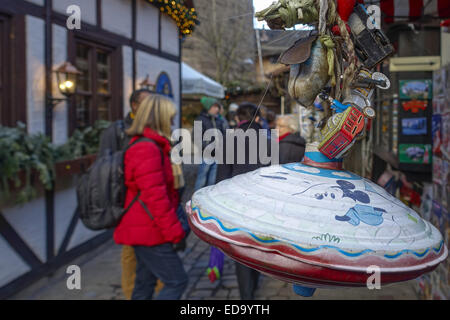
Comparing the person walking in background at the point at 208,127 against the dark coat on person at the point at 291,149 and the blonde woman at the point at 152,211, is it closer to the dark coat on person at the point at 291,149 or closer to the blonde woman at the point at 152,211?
the dark coat on person at the point at 291,149

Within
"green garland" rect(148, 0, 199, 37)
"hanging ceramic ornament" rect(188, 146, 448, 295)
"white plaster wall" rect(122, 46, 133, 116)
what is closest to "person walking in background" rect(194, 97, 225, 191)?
"white plaster wall" rect(122, 46, 133, 116)

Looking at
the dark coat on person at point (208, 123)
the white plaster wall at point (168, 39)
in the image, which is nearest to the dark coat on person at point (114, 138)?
the dark coat on person at point (208, 123)

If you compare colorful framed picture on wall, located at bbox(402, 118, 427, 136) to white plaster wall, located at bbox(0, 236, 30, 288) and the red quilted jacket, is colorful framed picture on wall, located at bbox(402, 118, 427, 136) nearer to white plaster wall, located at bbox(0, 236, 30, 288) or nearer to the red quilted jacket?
the red quilted jacket

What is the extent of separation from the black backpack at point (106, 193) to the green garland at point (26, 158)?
94cm

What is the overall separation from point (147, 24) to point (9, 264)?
4.33 meters

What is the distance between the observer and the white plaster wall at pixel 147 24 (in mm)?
6234

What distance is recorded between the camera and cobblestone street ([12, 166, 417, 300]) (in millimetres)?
3672

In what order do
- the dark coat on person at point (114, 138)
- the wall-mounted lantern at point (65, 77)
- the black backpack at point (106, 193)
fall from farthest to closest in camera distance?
the wall-mounted lantern at point (65, 77), the dark coat on person at point (114, 138), the black backpack at point (106, 193)

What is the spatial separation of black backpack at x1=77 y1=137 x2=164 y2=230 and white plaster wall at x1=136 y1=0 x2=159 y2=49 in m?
4.16

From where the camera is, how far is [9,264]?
12.0 feet

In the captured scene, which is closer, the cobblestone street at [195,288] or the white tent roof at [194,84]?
the cobblestone street at [195,288]

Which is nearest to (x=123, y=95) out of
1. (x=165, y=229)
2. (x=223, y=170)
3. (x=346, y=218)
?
(x=223, y=170)

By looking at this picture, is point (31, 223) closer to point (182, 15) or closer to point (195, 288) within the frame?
point (195, 288)
